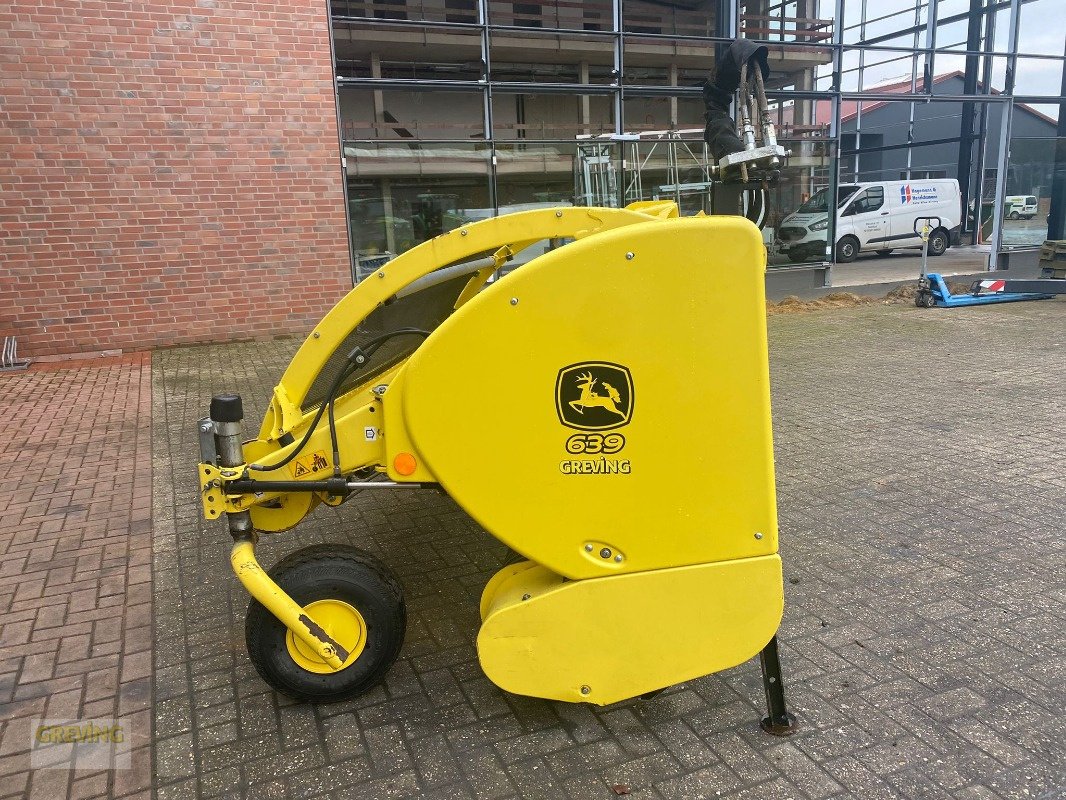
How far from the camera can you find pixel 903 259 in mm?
19156

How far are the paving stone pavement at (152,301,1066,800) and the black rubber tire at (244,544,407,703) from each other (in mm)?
107

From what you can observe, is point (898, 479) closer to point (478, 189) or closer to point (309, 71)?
point (478, 189)

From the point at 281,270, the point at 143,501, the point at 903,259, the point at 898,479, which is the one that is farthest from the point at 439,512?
the point at 903,259

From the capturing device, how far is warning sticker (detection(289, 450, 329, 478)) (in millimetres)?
2746

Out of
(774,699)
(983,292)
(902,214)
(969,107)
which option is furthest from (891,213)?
(774,699)

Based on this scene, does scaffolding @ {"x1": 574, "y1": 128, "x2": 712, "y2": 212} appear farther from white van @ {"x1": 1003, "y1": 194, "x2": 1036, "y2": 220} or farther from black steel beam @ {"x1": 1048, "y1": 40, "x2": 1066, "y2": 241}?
black steel beam @ {"x1": 1048, "y1": 40, "x2": 1066, "y2": 241}

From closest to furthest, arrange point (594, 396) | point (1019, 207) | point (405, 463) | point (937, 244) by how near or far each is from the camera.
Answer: point (594, 396) → point (405, 463) → point (1019, 207) → point (937, 244)

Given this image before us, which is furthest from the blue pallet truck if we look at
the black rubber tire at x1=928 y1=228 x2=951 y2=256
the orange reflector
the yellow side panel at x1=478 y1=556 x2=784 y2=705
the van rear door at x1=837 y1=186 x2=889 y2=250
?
the orange reflector

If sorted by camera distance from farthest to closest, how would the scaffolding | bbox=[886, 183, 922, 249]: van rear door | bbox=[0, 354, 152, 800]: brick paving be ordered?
bbox=[886, 183, 922, 249]: van rear door
the scaffolding
bbox=[0, 354, 152, 800]: brick paving

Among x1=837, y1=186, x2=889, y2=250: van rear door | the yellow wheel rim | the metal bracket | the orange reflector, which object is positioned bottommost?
the yellow wheel rim

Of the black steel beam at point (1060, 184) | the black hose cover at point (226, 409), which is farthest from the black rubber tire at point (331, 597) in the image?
the black steel beam at point (1060, 184)

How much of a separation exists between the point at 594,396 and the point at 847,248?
18136 millimetres

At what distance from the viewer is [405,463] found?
2574 mm

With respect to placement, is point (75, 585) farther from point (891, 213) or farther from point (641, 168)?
point (891, 213)
